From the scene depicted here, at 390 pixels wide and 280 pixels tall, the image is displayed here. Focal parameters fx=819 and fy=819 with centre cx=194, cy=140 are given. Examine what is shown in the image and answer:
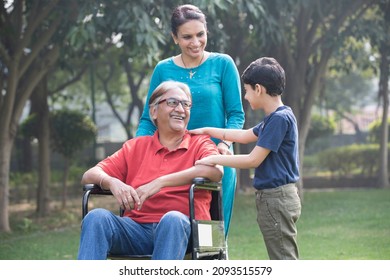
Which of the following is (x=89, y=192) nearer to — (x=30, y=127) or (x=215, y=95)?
(x=215, y=95)

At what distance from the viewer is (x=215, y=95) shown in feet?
15.1

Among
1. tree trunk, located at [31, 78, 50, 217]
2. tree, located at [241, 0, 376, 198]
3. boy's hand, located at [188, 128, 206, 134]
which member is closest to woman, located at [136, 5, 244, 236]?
boy's hand, located at [188, 128, 206, 134]

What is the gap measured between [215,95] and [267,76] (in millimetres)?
540

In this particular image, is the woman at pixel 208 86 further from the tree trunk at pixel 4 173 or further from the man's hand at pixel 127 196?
the tree trunk at pixel 4 173

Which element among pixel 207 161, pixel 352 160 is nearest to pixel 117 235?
pixel 207 161

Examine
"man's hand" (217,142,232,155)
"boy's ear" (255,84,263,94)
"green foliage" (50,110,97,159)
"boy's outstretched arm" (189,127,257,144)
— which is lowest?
"man's hand" (217,142,232,155)

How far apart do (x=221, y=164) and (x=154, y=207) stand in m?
0.43

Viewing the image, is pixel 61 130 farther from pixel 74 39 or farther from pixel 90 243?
pixel 90 243

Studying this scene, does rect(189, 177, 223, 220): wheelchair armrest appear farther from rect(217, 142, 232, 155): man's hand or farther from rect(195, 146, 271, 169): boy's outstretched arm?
rect(217, 142, 232, 155): man's hand

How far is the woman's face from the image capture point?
14.7ft

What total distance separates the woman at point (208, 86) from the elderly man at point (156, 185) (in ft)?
0.80

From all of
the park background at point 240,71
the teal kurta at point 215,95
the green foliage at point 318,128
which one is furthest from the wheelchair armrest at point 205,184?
the green foliage at point 318,128

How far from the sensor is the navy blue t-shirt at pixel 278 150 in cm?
405

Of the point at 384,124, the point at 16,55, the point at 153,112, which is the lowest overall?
the point at 153,112
